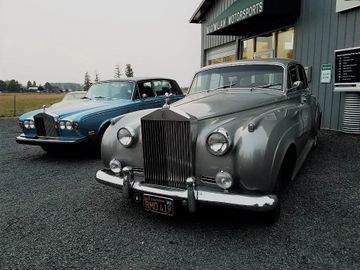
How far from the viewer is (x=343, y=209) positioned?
3.31 m

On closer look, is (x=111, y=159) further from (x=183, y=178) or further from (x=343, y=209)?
(x=343, y=209)

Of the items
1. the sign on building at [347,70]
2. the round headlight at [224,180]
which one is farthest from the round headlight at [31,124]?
the sign on building at [347,70]

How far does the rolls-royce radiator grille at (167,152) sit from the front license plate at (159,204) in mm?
171

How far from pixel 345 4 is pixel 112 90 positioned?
566cm

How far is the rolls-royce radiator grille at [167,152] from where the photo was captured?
287 centimetres

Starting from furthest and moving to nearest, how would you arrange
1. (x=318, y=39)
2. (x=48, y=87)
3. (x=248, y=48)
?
(x=48, y=87) < (x=248, y=48) < (x=318, y=39)

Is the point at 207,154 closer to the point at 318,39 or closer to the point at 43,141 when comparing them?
the point at 43,141

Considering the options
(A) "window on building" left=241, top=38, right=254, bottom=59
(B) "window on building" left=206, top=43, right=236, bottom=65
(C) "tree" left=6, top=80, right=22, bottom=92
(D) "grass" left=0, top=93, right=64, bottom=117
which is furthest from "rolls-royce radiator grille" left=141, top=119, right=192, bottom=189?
(C) "tree" left=6, top=80, right=22, bottom=92

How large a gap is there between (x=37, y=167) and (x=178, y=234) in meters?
3.58

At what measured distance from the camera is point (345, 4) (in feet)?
23.4

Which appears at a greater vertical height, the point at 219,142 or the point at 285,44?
the point at 285,44

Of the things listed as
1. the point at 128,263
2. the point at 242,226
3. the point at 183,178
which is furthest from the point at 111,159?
the point at 242,226

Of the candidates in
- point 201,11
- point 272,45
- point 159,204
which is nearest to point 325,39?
point 272,45

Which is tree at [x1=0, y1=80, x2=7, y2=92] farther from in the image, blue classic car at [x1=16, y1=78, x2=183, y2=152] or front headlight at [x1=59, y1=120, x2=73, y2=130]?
front headlight at [x1=59, y1=120, x2=73, y2=130]
